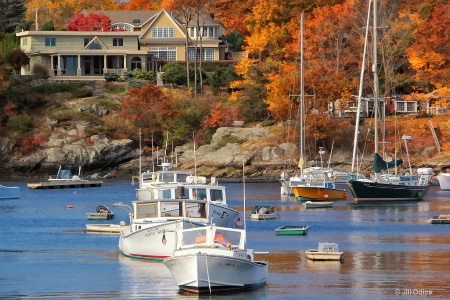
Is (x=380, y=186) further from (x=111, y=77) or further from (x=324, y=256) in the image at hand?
(x=111, y=77)

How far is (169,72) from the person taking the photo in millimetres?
125625

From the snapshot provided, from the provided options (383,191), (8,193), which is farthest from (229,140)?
(383,191)

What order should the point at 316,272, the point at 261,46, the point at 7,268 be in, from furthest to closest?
the point at 261,46 < the point at 7,268 < the point at 316,272

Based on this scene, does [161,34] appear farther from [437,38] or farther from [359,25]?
[437,38]

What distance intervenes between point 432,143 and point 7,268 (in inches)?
2737

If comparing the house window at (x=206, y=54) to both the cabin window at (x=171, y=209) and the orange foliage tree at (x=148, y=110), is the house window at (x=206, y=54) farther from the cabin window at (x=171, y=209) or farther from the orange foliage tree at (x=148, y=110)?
the cabin window at (x=171, y=209)

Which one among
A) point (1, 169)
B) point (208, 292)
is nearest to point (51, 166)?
point (1, 169)

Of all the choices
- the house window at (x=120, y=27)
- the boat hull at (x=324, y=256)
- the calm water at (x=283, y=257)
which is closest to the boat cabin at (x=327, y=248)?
the boat hull at (x=324, y=256)

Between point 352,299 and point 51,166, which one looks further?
point 51,166

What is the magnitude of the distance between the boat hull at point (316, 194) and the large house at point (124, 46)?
47.2m

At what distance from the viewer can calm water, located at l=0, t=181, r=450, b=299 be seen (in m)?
38.2

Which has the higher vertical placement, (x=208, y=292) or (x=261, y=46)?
(x=261, y=46)

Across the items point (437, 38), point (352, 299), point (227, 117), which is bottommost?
point (352, 299)

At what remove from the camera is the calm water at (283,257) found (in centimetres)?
3816
